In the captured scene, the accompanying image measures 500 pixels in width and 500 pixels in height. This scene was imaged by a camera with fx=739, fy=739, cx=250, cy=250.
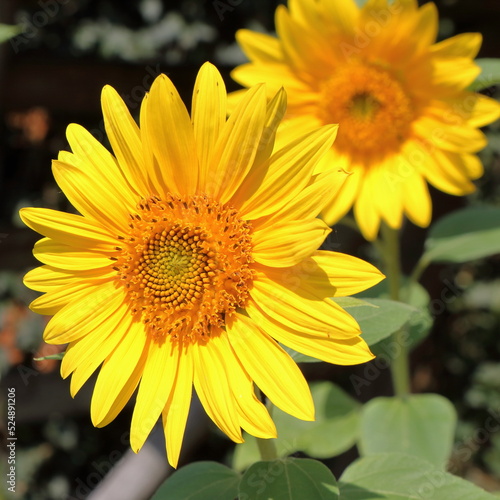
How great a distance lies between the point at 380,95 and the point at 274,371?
35.3 inches

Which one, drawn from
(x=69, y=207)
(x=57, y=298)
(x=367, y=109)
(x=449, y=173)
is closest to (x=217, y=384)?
(x=57, y=298)

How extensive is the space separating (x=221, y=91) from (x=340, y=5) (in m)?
0.60

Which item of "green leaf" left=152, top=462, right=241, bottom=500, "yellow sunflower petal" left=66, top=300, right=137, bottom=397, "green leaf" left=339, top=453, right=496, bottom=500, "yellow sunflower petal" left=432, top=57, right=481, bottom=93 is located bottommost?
"green leaf" left=339, top=453, right=496, bottom=500

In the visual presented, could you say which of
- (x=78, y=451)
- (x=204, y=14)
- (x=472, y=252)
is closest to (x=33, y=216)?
(x=472, y=252)

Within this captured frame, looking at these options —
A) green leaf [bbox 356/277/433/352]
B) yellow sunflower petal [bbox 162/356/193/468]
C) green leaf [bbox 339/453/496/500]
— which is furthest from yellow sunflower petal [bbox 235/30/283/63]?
green leaf [bbox 339/453/496/500]

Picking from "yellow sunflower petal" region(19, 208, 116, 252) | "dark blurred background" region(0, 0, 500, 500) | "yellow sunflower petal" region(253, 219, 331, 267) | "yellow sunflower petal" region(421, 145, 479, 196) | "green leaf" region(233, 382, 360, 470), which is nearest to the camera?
"yellow sunflower petal" region(253, 219, 331, 267)

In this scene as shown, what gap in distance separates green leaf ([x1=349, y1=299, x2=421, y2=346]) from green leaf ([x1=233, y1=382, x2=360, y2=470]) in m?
0.80

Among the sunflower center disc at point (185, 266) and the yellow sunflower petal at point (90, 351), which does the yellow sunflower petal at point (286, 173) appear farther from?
the yellow sunflower petal at point (90, 351)

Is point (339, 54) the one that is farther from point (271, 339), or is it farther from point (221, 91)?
point (271, 339)

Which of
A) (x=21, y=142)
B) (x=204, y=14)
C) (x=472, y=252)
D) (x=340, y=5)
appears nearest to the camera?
(x=340, y=5)

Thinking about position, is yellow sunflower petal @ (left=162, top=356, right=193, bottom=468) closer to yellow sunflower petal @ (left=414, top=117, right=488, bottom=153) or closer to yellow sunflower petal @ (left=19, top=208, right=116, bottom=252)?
yellow sunflower petal @ (left=19, top=208, right=116, bottom=252)

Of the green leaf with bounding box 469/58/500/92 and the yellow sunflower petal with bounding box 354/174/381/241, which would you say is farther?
the yellow sunflower petal with bounding box 354/174/381/241

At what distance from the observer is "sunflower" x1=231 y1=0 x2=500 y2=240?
1585 mm

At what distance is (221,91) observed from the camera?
42.5 inches
